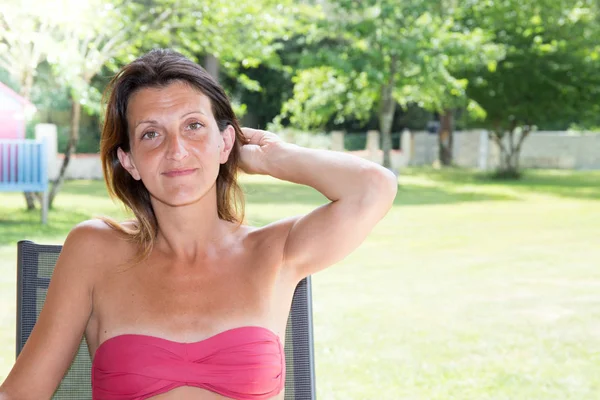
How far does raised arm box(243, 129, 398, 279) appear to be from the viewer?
1156 mm

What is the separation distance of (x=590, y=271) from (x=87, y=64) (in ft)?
13.3

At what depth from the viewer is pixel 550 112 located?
1116 cm

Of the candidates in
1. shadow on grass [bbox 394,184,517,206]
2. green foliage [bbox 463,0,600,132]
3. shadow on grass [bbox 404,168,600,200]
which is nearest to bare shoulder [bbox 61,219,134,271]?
shadow on grass [bbox 394,184,517,206]

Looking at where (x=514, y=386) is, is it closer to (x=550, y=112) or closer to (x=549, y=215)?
(x=549, y=215)

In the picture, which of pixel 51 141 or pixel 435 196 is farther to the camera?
pixel 435 196

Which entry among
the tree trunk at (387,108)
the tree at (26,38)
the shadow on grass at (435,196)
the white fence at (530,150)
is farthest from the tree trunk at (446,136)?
the tree at (26,38)

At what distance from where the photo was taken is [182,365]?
108 centimetres

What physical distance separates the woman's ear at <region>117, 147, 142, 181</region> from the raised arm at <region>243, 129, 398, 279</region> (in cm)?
17

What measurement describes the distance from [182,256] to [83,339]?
0.23 metres

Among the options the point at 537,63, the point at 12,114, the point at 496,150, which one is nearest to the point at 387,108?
the point at 537,63

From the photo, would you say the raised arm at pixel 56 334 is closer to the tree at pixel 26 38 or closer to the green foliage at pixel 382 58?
the tree at pixel 26 38

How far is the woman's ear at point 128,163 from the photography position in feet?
3.84

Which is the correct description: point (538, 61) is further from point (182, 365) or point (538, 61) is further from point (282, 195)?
point (182, 365)

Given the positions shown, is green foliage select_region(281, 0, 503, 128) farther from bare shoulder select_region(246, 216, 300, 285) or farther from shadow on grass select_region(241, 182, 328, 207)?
bare shoulder select_region(246, 216, 300, 285)
